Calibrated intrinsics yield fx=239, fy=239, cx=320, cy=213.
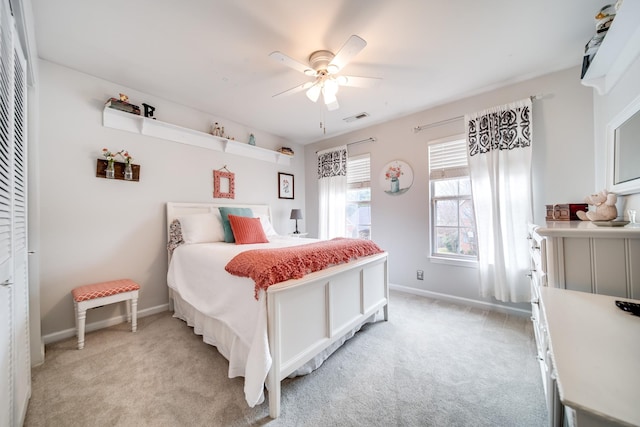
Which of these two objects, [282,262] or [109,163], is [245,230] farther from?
[109,163]

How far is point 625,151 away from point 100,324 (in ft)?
14.9

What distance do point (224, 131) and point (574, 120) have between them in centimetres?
399

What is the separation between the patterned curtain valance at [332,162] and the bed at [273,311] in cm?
200

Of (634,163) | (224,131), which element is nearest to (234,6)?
(224,131)

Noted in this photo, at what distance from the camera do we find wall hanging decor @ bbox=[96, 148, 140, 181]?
241 cm

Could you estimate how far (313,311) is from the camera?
5.50 ft

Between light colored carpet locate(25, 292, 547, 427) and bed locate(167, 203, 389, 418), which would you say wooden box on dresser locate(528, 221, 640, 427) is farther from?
bed locate(167, 203, 389, 418)

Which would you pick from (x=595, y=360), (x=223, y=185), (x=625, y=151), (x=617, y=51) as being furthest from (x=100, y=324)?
(x=617, y=51)

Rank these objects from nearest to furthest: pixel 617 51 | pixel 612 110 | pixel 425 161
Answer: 1. pixel 617 51
2. pixel 612 110
3. pixel 425 161

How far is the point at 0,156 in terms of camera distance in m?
0.99

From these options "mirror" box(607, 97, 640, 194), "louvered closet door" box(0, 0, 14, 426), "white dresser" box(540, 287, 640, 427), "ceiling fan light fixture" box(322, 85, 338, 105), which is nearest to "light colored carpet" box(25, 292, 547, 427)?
"louvered closet door" box(0, 0, 14, 426)

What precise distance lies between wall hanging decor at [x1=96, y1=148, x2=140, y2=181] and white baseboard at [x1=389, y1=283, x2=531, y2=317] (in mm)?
3551

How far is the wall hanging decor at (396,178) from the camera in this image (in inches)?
132

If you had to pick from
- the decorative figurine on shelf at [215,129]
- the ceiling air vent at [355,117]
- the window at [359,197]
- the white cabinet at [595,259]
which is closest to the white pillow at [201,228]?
the decorative figurine on shelf at [215,129]
